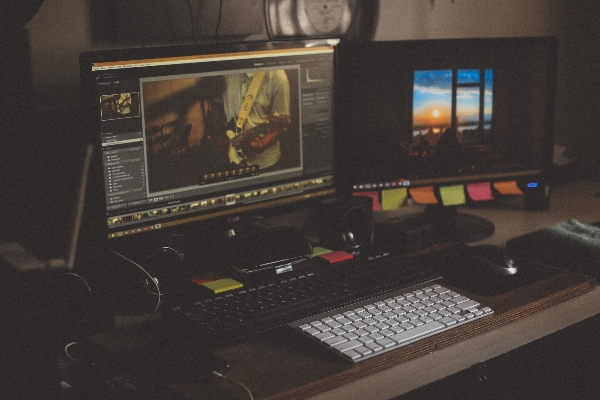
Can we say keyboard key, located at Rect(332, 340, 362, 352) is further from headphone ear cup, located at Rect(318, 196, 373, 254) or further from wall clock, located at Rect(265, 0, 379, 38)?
wall clock, located at Rect(265, 0, 379, 38)

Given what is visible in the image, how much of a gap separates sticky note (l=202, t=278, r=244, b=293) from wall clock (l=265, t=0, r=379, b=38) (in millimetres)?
676

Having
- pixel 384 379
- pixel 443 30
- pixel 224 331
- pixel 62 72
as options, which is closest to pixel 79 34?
pixel 62 72

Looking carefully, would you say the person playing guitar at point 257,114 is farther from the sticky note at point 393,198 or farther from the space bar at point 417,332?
the space bar at point 417,332

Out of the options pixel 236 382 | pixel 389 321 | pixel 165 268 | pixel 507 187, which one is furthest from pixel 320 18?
pixel 236 382

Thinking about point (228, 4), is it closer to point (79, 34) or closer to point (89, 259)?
point (79, 34)

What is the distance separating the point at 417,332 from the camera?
1.15 metres

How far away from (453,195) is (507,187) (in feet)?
0.52

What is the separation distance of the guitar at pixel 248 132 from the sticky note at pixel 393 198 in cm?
31

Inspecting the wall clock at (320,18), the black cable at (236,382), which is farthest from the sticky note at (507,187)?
the black cable at (236,382)

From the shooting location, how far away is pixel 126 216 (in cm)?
132

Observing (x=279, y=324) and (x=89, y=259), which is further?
(x=89, y=259)

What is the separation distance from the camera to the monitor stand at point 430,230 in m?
1.60

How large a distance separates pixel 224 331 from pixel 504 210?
1.12 meters

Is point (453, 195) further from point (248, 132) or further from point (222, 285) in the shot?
point (222, 285)
